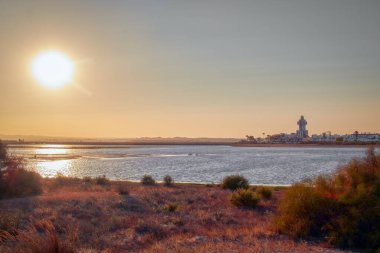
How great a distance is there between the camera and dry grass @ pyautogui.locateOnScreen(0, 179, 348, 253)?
14930mm

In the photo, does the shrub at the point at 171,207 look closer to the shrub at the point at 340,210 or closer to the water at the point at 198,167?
the shrub at the point at 340,210

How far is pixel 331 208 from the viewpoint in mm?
17875

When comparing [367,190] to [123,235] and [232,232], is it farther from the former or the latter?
[123,235]

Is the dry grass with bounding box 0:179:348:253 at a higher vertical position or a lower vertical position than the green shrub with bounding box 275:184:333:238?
lower

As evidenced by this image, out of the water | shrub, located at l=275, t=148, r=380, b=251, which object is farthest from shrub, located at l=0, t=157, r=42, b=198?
shrub, located at l=275, t=148, r=380, b=251

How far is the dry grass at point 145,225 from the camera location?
1493 cm

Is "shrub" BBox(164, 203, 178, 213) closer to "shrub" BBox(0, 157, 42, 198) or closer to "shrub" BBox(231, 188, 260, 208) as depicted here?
"shrub" BBox(231, 188, 260, 208)

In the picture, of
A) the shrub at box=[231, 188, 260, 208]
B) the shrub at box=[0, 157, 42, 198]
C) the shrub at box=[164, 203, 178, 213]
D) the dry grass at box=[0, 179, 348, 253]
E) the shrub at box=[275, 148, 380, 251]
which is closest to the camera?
the dry grass at box=[0, 179, 348, 253]

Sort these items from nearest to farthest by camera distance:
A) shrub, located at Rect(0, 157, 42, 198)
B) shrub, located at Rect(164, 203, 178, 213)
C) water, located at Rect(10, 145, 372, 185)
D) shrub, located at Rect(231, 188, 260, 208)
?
1. shrub, located at Rect(164, 203, 178, 213)
2. shrub, located at Rect(231, 188, 260, 208)
3. shrub, located at Rect(0, 157, 42, 198)
4. water, located at Rect(10, 145, 372, 185)

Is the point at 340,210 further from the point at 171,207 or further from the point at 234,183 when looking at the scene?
the point at 234,183

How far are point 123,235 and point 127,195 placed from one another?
14395mm

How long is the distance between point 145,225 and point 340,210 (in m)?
8.56

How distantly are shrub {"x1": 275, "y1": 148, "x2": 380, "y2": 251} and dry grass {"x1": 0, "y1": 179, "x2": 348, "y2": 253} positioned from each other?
0.82 m

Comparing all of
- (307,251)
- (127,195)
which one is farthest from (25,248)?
(127,195)
